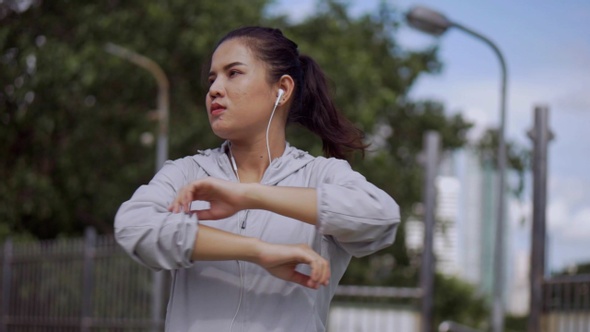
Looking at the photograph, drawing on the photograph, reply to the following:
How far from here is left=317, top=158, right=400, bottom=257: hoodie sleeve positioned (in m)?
2.17

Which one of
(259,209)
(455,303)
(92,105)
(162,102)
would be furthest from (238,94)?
(455,303)

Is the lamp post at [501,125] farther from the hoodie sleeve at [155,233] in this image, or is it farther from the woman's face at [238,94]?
the hoodie sleeve at [155,233]

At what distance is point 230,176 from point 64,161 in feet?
62.9

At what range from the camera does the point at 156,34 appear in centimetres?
2239

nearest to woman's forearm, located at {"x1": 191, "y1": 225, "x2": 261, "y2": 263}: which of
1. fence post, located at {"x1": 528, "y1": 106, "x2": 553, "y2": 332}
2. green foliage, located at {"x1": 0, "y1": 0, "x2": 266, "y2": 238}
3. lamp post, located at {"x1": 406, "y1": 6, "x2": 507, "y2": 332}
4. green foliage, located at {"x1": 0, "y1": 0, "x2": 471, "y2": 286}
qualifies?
fence post, located at {"x1": 528, "y1": 106, "x2": 553, "y2": 332}

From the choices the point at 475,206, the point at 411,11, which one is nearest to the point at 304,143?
the point at 411,11

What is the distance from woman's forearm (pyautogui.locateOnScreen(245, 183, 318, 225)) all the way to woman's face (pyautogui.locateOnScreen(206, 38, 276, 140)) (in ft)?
1.03

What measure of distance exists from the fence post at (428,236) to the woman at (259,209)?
935 cm

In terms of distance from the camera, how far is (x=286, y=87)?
2.58m

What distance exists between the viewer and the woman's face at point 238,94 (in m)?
2.43

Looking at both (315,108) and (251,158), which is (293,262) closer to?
(251,158)

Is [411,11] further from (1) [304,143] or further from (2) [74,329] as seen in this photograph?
(1) [304,143]

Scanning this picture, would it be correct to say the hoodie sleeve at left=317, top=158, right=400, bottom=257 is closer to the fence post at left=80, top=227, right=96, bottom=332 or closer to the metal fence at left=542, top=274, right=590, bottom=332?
the metal fence at left=542, top=274, right=590, bottom=332

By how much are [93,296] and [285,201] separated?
1298cm
